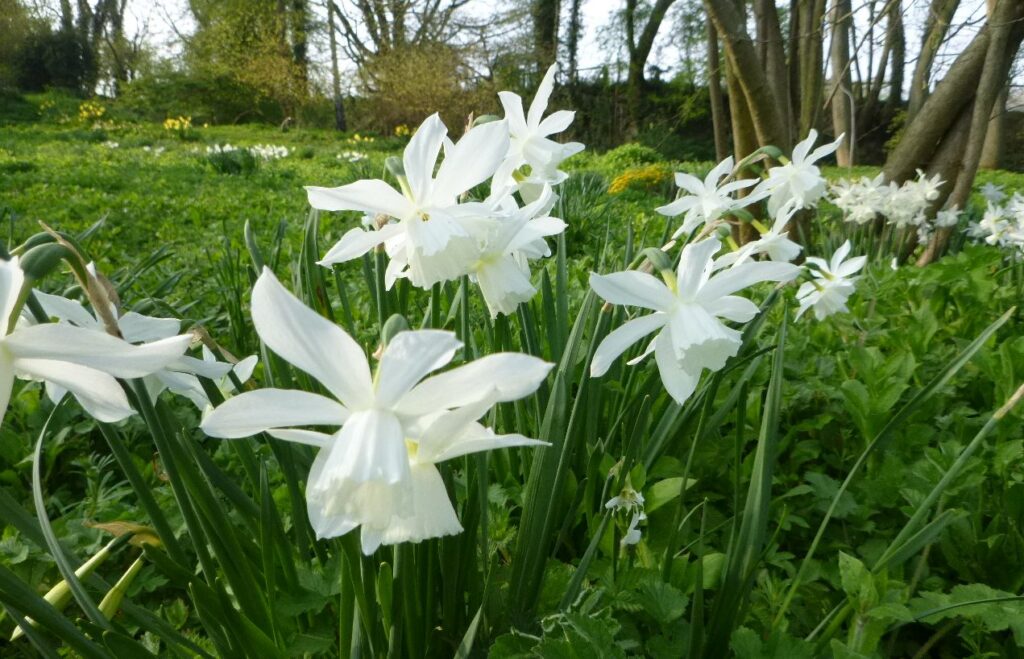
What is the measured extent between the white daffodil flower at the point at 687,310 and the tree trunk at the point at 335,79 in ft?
75.4

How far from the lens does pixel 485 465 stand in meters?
0.85

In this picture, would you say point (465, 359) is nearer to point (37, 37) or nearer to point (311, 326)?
point (311, 326)

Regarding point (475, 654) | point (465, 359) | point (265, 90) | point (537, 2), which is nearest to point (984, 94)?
point (465, 359)

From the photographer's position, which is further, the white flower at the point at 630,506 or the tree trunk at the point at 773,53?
the tree trunk at the point at 773,53

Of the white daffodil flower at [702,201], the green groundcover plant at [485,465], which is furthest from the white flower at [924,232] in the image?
the white daffodil flower at [702,201]

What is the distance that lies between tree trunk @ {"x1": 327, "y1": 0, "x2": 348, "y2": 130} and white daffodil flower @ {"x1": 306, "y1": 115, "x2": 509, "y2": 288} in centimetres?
2292

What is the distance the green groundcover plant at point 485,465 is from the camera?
54 cm

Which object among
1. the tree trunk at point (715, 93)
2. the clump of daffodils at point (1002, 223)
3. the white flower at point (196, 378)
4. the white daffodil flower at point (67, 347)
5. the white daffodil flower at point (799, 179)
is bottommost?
the white flower at point (196, 378)

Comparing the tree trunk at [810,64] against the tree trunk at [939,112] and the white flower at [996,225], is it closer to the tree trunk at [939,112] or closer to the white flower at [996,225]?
the tree trunk at [939,112]

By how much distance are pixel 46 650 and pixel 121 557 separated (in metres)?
0.74

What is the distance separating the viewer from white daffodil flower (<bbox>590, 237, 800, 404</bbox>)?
831 millimetres

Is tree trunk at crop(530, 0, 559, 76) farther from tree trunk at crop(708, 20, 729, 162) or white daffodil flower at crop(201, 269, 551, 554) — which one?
white daffodil flower at crop(201, 269, 551, 554)

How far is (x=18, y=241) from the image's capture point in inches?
155

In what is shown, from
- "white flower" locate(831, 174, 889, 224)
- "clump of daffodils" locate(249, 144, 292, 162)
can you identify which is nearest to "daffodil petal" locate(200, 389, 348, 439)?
"white flower" locate(831, 174, 889, 224)
